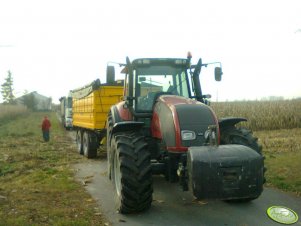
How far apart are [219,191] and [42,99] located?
11259 cm

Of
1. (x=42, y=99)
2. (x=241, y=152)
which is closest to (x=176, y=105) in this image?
(x=241, y=152)

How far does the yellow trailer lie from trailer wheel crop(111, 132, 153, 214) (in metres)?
5.15

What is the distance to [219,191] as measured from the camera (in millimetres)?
5418

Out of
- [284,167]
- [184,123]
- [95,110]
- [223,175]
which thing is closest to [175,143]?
[184,123]

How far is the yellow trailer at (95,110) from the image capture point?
12.1 m

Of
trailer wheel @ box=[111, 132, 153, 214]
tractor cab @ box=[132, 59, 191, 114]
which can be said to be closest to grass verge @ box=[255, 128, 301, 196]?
tractor cab @ box=[132, 59, 191, 114]

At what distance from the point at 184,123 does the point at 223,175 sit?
1.28 metres

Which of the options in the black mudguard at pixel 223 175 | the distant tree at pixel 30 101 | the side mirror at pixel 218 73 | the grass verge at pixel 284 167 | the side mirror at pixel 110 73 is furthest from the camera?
the distant tree at pixel 30 101

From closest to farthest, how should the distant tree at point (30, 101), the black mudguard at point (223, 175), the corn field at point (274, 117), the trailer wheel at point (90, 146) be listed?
the black mudguard at point (223, 175), the trailer wheel at point (90, 146), the corn field at point (274, 117), the distant tree at point (30, 101)

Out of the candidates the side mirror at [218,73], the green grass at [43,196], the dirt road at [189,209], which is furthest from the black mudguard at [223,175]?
the side mirror at [218,73]

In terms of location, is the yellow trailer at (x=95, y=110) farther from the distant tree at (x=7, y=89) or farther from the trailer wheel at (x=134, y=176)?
the distant tree at (x=7, y=89)

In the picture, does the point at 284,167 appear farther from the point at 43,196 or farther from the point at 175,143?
the point at 43,196

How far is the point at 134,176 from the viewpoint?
604cm

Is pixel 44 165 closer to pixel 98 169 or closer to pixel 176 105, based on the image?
pixel 98 169
